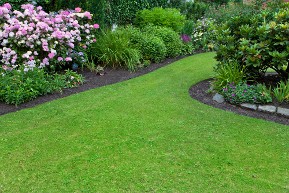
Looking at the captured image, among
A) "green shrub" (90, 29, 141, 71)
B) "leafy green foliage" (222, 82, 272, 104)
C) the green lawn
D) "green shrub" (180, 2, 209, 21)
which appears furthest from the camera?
"green shrub" (180, 2, 209, 21)

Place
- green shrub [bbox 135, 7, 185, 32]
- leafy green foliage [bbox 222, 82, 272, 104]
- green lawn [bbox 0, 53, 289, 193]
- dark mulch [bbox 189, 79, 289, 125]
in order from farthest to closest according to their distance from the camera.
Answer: green shrub [bbox 135, 7, 185, 32]
leafy green foliage [bbox 222, 82, 272, 104]
dark mulch [bbox 189, 79, 289, 125]
green lawn [bbox 0, 53, 289, 193]

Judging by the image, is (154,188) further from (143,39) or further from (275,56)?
(143,39)

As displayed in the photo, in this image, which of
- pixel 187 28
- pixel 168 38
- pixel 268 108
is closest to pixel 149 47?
pixel 168 38

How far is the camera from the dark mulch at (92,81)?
207 inches

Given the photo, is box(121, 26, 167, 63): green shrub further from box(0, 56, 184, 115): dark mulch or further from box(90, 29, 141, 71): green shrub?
box(90, 29, 141, 71): green shrub

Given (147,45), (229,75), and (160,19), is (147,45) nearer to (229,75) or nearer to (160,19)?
(160,19)

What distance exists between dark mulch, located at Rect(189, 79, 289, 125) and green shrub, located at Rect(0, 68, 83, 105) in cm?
247

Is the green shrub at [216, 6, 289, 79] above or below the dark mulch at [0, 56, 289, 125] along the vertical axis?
above

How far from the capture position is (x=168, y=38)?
9258 mm

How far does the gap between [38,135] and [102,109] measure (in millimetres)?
1205

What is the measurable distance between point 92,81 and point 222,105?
282 centimetres

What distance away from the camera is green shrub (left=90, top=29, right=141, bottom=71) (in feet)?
25.2

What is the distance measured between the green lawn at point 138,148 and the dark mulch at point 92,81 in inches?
11.2

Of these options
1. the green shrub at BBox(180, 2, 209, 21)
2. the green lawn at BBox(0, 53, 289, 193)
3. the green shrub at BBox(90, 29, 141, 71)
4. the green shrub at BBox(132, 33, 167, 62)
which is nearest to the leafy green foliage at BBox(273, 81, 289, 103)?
the green lawn at BBox(0, 53, 289, 193)
